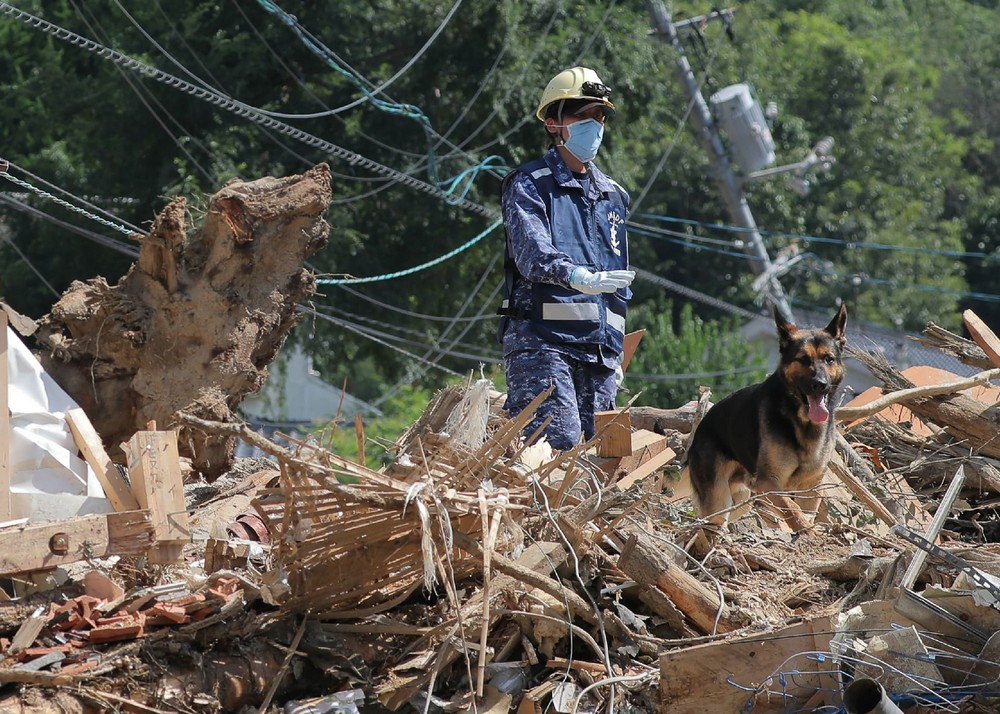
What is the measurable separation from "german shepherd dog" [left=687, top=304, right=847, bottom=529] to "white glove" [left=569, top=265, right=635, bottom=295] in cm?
117

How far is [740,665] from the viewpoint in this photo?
4.64 meters

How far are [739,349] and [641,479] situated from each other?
18339mm

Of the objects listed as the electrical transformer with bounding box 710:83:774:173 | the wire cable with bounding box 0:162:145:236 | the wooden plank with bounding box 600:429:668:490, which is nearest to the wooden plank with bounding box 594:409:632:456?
the wooden plank with bounding box 600:429:668:490

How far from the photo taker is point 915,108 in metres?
41.4

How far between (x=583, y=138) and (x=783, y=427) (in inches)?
72.8

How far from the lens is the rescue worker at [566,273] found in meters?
6.45

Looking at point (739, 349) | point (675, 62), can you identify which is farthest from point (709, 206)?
point (675, 62)

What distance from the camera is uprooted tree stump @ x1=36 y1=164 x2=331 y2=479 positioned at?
20.1ft

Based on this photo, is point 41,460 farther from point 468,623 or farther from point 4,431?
point 468,623

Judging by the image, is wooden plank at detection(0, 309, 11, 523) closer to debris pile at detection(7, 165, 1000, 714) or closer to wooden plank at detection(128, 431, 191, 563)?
debris pile at detection(7, 165, 1000, 714)

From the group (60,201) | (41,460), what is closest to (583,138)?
(41,460)

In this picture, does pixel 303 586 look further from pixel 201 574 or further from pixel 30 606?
pixel 30 606

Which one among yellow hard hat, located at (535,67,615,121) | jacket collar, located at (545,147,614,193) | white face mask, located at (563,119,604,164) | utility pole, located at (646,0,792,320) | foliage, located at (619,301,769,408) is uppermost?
yellow hard hat, located at (535,67,615,121)

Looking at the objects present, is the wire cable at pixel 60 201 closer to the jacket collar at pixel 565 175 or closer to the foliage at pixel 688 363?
the jacket collar at pixel 565 175
